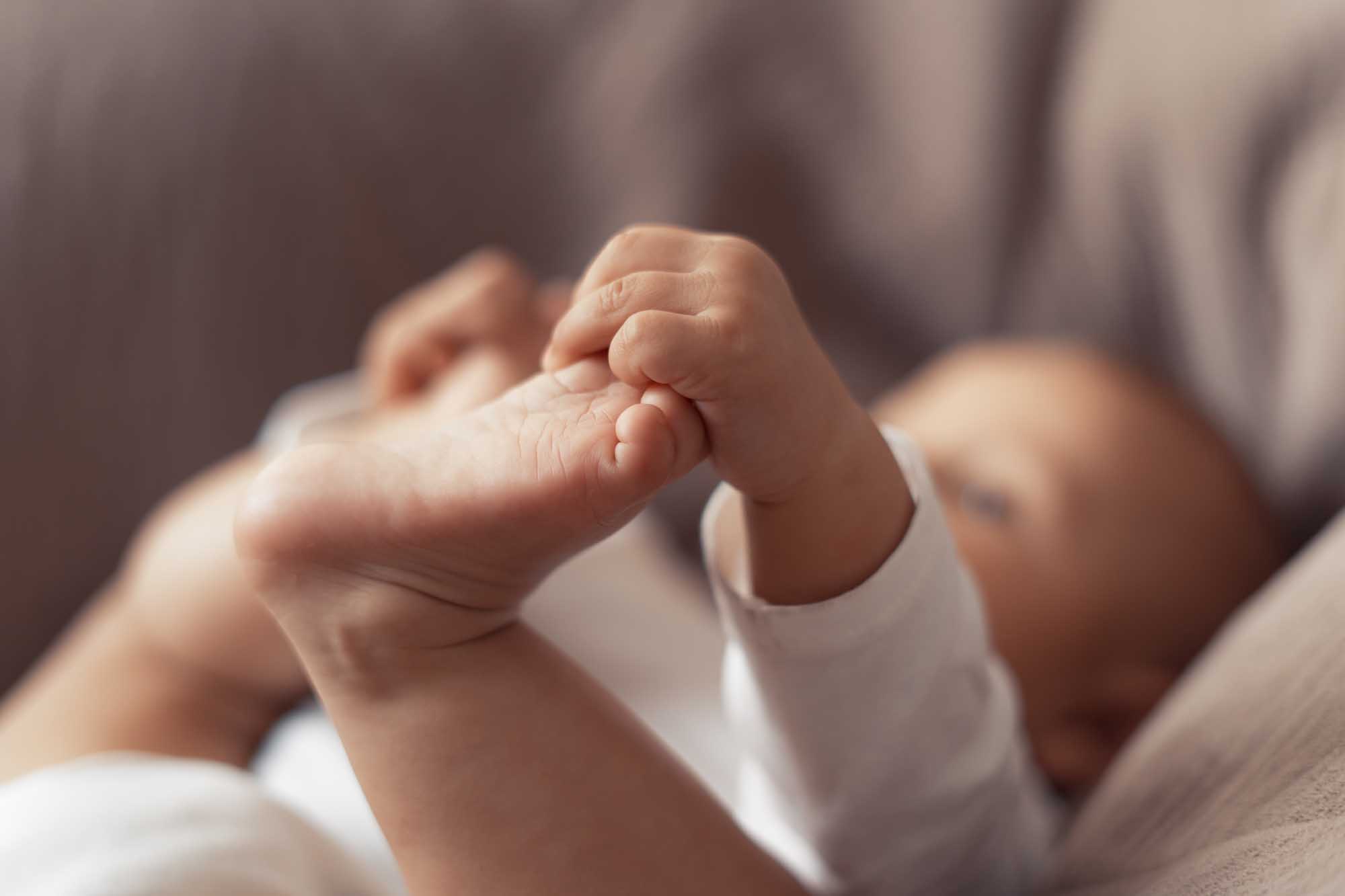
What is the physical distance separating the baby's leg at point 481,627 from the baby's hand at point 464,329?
1.31ft

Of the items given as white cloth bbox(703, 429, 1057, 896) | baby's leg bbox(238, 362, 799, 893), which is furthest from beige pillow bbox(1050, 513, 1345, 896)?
baby's leg bbox(238, 362, 799, 893)

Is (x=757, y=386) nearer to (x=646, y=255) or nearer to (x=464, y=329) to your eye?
(x=646, y=255)

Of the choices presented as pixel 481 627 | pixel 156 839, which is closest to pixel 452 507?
pixel 481 627

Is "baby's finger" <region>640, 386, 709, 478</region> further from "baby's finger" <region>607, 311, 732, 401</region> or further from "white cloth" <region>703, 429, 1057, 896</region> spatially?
"white cloth" <region>703, 429, 1057, 896</region>

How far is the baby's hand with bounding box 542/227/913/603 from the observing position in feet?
1.25

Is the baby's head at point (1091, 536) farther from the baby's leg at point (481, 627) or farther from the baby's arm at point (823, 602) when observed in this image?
the baby's leg at point (481, 627)

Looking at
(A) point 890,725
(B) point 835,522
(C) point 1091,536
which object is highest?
(B) point 835,522

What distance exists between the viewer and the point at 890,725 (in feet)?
1.71

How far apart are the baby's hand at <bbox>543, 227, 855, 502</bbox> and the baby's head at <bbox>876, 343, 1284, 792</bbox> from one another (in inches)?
16.2

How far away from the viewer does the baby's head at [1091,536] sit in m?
0.80

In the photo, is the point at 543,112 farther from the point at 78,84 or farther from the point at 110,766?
the point at 110,766

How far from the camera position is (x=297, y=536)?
0.40m

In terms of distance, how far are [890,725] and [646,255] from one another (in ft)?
0.79

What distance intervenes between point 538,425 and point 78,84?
71 cm
